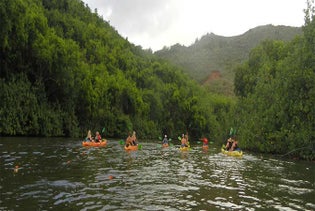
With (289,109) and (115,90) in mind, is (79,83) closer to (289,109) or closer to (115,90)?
(115,90)

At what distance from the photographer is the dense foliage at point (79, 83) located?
4253 centimetres

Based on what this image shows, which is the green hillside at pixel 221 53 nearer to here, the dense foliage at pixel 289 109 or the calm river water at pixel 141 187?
the dense foliage at pixel 289 109

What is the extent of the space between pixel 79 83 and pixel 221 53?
4540 inches

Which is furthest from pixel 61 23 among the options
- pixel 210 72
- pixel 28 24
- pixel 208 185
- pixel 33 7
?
pixel 210 72

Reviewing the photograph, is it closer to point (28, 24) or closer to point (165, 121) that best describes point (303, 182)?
point (28, 24)

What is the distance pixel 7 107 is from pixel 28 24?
36.8 feet

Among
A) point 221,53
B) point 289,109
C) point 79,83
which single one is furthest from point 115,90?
point 221,53

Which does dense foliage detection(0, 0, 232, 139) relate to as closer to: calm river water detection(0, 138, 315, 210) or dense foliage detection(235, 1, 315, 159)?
dense foliage detection(235, 1, 315, 159)

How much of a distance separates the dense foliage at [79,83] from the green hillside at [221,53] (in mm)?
50872

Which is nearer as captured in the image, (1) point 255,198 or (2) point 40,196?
(2) point 40,196

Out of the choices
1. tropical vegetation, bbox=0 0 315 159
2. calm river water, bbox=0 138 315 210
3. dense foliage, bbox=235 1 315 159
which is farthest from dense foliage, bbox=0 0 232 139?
calm river water, bbox=0 138 315 210

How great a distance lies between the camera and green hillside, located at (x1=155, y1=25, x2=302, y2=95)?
464 ft

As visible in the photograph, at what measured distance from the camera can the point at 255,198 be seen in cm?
1452

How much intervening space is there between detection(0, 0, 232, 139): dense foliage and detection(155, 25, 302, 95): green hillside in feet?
167
